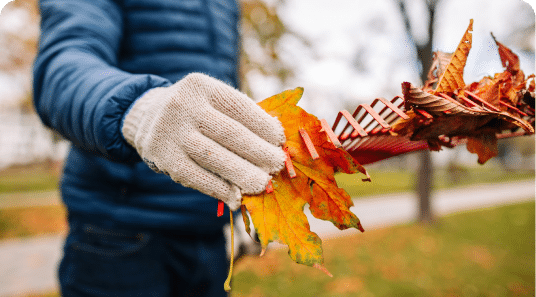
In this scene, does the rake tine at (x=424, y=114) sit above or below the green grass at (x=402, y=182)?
above

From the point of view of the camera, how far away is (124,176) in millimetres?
1171

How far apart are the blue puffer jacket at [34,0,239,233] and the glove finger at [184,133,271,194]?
0.84 feet

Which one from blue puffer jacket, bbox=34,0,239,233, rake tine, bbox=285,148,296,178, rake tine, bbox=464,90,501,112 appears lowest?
blue puffer jacket, bbox=34,0,239,233

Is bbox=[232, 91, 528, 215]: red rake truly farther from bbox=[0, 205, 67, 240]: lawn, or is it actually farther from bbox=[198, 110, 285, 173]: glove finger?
bbox=[0, 205, 67, 240]: lawn

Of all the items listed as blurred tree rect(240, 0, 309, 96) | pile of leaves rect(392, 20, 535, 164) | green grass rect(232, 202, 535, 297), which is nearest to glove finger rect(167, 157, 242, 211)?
pile of leaves rect(392, 20, 535, 164)

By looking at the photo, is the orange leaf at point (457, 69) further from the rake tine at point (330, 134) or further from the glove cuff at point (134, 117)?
the glove cuff at point (134, 117)

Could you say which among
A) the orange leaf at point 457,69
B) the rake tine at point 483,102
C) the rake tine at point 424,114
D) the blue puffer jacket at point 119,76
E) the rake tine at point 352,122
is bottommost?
the blue puffer jacket at point 119,76

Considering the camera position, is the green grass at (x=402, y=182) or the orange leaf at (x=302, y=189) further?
the green grass at (x=402, y=182)

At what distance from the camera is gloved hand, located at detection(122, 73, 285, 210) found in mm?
683

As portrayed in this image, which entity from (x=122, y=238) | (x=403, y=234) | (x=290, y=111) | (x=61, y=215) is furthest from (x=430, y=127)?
(x=61, y=215)

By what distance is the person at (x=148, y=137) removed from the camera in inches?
27.2

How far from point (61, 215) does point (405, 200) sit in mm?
10881

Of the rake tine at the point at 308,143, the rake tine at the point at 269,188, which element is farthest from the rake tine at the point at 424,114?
the rake tine at the point at 269,188

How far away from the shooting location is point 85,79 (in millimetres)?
864
